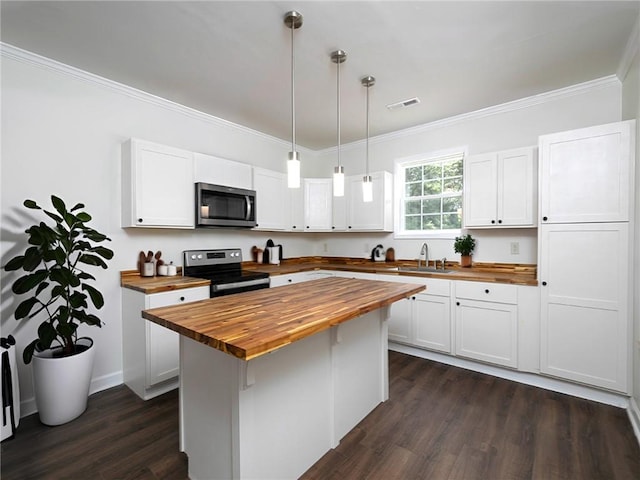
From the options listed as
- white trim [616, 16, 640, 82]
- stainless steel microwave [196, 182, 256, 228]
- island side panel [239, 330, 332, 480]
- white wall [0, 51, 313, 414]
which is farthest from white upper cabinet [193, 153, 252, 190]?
white trim [616, 16, 640, 82]

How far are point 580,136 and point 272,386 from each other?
9.45 ft

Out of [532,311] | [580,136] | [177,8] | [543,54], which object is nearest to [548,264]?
[532,311]

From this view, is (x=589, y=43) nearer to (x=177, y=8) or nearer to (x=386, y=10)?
(x=386, y=10)

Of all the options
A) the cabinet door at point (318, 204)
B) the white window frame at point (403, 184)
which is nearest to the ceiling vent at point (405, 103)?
the white window frame at point (403, 184)

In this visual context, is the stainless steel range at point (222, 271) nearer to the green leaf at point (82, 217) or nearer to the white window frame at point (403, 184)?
the green leaf at point (82, 217)

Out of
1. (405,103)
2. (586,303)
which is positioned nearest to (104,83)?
(405,103)

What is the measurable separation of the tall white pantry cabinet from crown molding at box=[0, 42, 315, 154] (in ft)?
10.8

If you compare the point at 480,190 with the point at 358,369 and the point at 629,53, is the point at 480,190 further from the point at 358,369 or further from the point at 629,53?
the point at 358,369

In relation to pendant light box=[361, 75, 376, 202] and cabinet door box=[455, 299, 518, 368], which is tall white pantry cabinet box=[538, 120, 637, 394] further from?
pendant light box=[361, 75, 376, 202]

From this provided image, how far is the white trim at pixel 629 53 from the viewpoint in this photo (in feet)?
6.40

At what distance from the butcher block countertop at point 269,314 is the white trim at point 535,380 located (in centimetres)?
143

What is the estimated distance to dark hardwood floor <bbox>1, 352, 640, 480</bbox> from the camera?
64.5 inches

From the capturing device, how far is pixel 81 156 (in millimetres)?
2479

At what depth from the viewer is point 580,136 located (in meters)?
2.33
